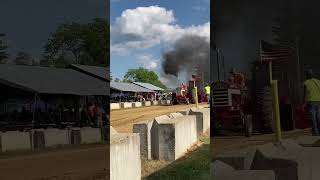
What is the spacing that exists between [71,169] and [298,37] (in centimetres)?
492

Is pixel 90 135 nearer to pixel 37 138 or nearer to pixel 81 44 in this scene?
pixel 37 138

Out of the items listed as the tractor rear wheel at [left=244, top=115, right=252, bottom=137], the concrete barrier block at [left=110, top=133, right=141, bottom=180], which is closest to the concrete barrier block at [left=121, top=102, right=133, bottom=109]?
the tractor rear wheel at [left=244, top=115, right=252, bottom=137]

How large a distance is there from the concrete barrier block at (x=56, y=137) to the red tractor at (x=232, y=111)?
5.20 m

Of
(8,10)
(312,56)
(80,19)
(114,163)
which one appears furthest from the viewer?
(312,56)

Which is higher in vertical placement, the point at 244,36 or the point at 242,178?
the point at 244,36

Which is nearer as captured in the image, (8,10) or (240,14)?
(8,10)

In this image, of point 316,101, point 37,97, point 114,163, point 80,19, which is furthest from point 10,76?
point 316,101

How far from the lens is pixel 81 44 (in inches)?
139

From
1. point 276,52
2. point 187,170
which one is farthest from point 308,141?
point 187,170

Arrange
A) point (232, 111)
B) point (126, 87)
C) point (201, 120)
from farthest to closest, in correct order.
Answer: point (201, 120) → point (232, 111) → point (126, 87)

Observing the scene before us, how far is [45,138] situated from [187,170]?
13.8 ft

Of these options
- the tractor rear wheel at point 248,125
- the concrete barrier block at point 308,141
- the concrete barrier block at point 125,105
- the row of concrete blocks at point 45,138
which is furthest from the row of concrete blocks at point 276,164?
the concrete barrier block at point 125,105

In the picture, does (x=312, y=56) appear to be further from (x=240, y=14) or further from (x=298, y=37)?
(x=240, y=14)

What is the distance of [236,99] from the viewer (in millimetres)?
9133
